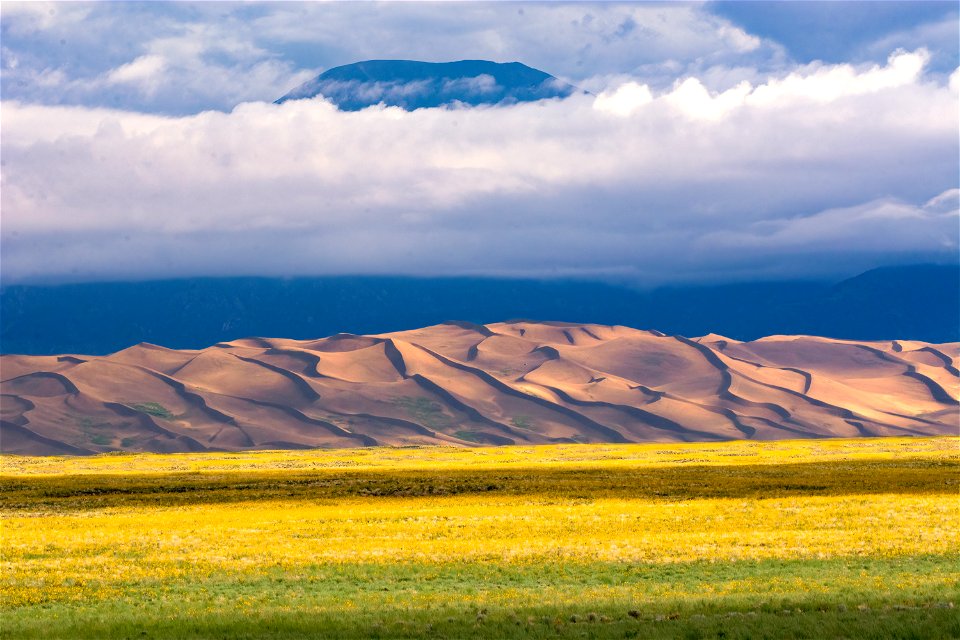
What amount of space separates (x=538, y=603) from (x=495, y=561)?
935cm

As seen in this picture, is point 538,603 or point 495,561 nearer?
point 538,603

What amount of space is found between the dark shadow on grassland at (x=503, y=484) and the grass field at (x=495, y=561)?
21.2 inches

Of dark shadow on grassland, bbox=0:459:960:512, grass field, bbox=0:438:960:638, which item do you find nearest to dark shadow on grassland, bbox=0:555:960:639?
grass field, bbox=0:438:960:638

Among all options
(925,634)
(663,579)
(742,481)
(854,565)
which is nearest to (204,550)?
(663,579)

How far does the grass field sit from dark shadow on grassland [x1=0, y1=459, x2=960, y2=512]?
54cm

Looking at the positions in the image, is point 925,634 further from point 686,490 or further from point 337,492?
point 337,492

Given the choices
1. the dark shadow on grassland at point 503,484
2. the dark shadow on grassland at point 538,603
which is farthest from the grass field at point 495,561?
the dark shadow on grassland at point 503,484

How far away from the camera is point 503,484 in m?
81.9

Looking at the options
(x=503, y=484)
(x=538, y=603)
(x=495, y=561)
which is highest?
(x=538, y=603)

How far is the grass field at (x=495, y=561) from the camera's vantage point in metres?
28.8

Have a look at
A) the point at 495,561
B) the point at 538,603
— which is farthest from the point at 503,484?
the point at 538,603

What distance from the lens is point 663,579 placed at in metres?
36.1

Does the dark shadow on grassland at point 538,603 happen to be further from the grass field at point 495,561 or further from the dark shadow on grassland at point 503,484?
the dark shadow on grassland at point 503,484

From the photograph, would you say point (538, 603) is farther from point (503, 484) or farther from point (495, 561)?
point (503, 484)
